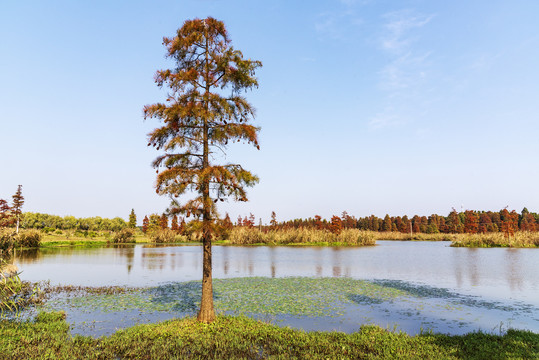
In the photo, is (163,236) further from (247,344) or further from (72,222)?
(247,344)

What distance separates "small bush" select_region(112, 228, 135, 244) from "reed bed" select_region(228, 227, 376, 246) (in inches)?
860

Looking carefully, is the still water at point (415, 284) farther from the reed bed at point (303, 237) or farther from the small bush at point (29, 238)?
the reed bed at point (303, 237)

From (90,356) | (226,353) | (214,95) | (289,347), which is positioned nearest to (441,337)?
(289,347)

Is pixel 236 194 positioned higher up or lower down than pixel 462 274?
higher up

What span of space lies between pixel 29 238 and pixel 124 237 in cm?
1902

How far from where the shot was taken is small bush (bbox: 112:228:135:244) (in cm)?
6475

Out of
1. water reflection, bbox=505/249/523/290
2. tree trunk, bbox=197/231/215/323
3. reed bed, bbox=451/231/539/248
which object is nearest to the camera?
tree trunk, bbox=197/231/215/323

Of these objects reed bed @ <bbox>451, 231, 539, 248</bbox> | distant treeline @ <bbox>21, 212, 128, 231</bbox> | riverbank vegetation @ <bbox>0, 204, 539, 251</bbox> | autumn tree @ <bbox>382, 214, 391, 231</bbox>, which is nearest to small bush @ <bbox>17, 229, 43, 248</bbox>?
riverbank vegetation @ <bbox>0, 204, 539, 251</bbox>

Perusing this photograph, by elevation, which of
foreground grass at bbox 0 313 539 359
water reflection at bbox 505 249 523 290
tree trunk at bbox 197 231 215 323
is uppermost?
tree trunk at bbox 197 231 215 323

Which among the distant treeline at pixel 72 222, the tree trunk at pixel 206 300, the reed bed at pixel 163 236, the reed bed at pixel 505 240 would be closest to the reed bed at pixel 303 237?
the reed bed at pixel 163 236

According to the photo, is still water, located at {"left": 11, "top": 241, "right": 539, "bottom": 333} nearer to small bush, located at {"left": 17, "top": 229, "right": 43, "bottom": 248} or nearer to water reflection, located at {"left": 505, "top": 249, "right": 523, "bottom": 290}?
water reflection, located at {"left": 505, "top": 249, "right": 523, "bottom": 290}

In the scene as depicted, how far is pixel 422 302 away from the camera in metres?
15.3

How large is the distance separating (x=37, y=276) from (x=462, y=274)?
99.7 ft

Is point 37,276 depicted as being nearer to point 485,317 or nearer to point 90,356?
point 90,356
